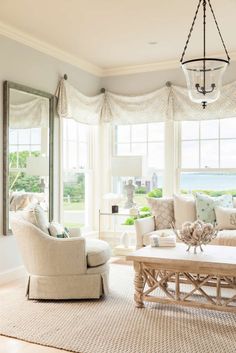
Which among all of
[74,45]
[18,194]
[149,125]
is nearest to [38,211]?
[18,194]

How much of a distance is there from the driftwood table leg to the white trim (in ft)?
9.62

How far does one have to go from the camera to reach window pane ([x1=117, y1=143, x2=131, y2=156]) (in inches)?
265

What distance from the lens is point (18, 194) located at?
497 cm

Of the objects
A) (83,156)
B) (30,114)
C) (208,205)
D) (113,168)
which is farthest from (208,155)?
(30,114)

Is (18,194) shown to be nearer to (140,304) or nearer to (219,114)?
(140,304)

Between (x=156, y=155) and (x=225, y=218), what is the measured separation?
69.0 inches

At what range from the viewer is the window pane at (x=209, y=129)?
19.9 ft

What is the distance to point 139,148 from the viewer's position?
6.63 m

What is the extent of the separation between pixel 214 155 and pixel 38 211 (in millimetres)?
2932

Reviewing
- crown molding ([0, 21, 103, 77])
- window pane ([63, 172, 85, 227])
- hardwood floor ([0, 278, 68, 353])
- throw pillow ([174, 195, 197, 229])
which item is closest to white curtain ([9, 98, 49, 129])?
crown molding ([0, 21, 103, 77])

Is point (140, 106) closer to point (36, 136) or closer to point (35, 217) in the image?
point (36, 136)

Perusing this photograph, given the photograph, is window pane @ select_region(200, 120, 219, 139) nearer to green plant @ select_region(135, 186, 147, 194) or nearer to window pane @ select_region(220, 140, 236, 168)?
window pane @ select_region(220, 140, 236, 168)

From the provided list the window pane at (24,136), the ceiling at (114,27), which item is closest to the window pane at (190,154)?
the ceiling at (114,27)

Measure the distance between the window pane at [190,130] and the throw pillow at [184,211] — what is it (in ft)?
3.74
